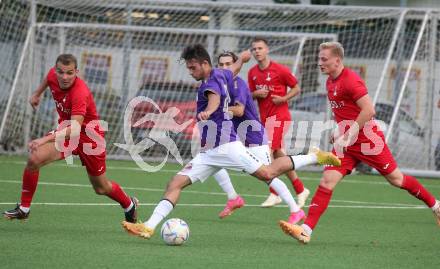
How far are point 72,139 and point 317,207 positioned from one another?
2458 millimetres

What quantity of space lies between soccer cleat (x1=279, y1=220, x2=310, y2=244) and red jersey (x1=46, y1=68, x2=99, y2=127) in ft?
7.42

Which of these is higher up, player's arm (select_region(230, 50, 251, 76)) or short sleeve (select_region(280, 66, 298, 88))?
player's arm (select_region(230, 50, 251, 76))

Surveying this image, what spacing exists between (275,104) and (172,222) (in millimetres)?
4826

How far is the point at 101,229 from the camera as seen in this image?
995cm

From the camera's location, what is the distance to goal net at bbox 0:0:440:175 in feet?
66.1

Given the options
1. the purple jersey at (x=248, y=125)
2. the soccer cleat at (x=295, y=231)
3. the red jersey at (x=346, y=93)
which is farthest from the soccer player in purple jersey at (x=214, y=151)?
the purple jersey at (x=248, y=125)

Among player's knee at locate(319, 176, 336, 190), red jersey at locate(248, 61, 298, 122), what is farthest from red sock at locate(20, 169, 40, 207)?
red jersey at locate(248, 61, 298, 122)

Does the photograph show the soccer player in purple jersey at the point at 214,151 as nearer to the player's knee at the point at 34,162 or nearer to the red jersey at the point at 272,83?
the player's knee at the point at 34,162

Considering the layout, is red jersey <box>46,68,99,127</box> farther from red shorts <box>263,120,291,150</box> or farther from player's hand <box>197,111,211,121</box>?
red shorts <box>263,120,291,150</box>

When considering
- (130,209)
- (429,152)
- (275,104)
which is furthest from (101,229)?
(429,152)

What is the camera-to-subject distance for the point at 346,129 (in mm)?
9930

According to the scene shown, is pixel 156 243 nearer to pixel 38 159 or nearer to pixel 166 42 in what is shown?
pixel 38 159

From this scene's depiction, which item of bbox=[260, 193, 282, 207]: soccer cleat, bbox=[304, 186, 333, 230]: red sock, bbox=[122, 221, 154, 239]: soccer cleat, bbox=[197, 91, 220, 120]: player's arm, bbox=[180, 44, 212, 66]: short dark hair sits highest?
bbox=[180, 44, 212, 66]: short dark hair

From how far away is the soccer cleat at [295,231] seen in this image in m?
9.17
